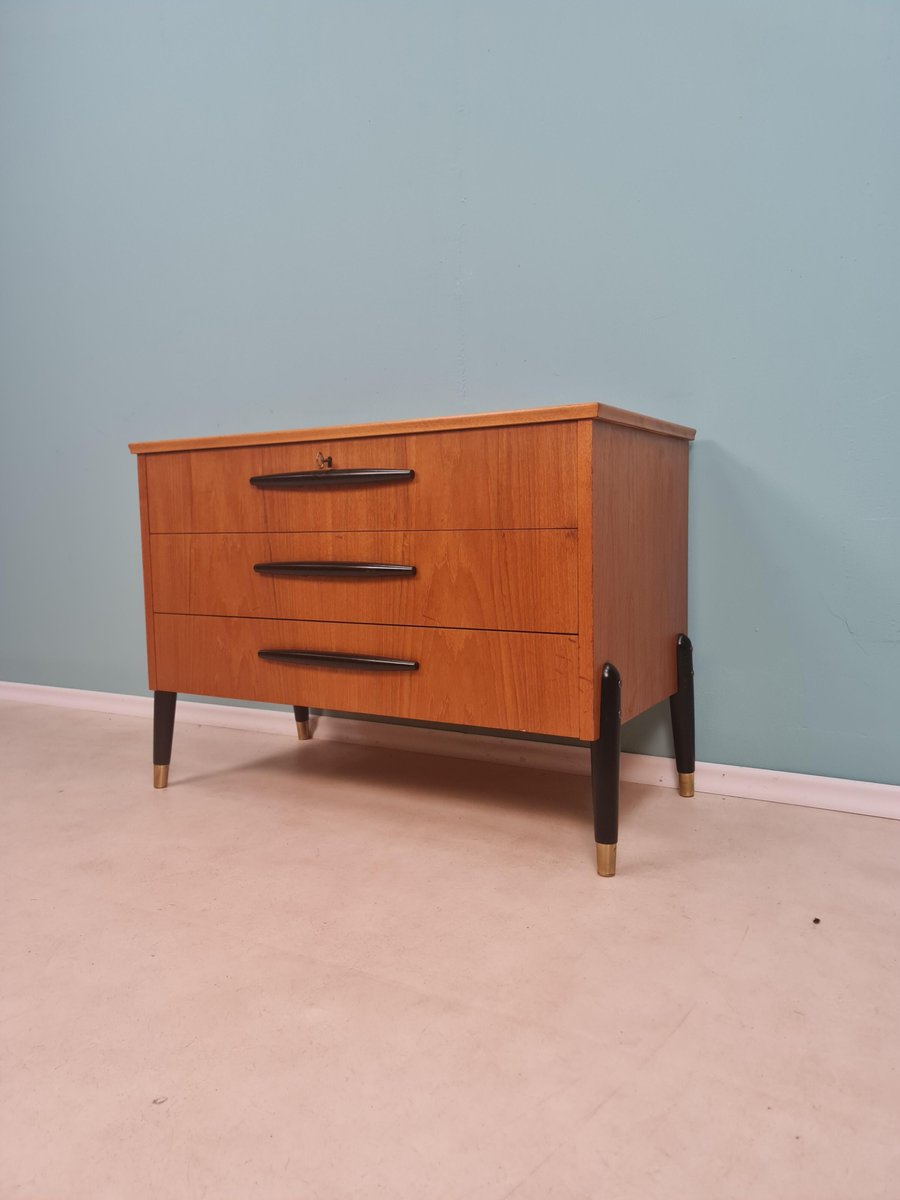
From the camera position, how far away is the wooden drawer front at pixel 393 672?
4.04 feet

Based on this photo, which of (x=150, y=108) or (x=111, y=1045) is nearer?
(x=111, y=1045)

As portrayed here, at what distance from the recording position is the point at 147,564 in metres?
1.64

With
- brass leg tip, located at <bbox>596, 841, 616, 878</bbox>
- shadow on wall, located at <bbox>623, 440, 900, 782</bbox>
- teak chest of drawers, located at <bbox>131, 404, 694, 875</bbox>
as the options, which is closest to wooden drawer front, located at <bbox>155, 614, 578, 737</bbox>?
teak chest of drawers, located at <bbox>131, 404, 694, 875</bbox>

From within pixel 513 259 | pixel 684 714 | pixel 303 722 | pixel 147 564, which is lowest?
pixel 303 722

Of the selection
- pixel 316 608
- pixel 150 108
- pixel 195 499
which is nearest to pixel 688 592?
pixel 316 608

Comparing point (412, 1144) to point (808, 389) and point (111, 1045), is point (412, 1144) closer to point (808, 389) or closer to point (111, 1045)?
point (111, 1045)

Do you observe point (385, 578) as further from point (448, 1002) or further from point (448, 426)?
point (448, 1002)

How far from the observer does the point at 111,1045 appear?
2.82 feet

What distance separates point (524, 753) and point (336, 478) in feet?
2.14

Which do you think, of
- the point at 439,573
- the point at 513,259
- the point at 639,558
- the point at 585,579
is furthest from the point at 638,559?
the point at 513,259

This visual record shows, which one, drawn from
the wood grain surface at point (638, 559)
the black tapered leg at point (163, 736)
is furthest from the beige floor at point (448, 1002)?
the wood grain surface at point (638, 559)

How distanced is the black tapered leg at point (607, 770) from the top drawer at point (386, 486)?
22 centimetres

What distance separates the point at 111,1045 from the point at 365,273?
145cm

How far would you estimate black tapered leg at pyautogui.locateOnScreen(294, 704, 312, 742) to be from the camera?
197 cm
